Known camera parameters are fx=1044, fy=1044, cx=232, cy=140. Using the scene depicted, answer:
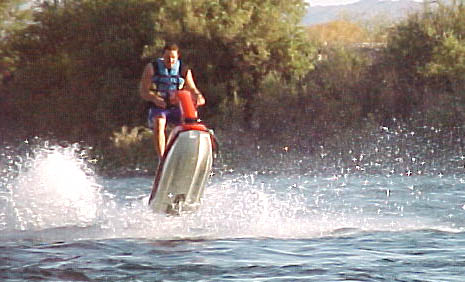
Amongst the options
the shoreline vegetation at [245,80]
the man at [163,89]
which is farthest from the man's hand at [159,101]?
the shoreline vegetation at [245,80]

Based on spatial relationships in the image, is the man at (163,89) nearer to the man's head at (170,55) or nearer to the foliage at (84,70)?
the man's head at (170,55)

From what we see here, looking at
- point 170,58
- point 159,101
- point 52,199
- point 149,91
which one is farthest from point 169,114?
point 52,199

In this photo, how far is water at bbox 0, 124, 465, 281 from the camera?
27.0 feet

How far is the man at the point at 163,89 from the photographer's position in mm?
10930

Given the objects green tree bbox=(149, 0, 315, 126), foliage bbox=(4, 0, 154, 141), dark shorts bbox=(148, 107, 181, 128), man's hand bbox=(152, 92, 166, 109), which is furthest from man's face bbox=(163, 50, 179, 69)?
foliage bbox=(4, 0, 154, 141)

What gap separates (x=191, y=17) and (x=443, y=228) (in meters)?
15.5

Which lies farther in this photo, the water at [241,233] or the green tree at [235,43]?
the green tree at [235,43]

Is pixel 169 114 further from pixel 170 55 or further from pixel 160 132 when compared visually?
pixel 170 55

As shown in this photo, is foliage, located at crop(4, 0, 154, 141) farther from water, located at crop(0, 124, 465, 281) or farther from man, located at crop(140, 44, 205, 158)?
man, located at crop(140, 44, 205, 158)

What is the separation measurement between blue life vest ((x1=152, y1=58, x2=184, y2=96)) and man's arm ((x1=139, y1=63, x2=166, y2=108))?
56 mm

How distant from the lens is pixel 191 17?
25.5 m

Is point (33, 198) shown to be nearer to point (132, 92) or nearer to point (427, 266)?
point (427, 266)

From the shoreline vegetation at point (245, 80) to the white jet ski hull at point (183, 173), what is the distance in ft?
39.0

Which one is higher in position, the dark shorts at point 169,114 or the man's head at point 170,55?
the man's head at point 170,55
